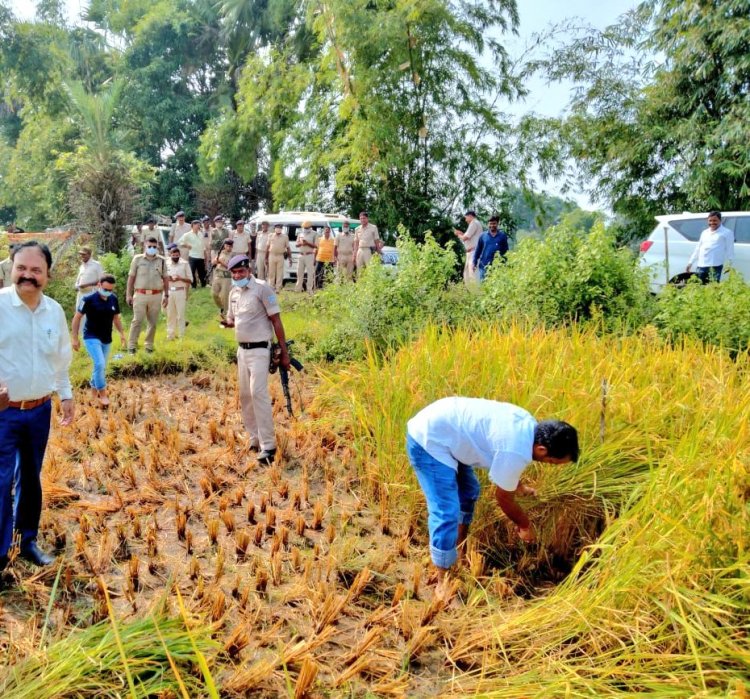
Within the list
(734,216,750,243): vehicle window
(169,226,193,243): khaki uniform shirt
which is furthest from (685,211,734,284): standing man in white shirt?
(169,226,193,243): khaki uniform shirt

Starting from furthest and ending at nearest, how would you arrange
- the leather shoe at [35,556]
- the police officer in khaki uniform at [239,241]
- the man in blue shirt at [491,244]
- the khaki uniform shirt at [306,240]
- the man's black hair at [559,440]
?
the khaki uniform shirt at [306,240] < the police officer in khaki uniform at [239,241] < the man in blue shirt at [491,244] < the leather shoe at [35,556] < the man's black hair at [559,440]

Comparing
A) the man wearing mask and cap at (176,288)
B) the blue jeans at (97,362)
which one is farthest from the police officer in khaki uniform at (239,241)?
the blue jeans at (97,362)

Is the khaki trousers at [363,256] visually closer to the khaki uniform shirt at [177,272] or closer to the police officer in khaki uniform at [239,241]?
the police officer in khaki uniform at [239,241]

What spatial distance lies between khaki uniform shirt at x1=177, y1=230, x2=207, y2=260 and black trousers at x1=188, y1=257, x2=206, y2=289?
0.12 meters

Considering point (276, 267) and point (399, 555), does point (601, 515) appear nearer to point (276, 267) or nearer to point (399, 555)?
point (399, 555)

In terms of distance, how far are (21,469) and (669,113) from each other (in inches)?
638

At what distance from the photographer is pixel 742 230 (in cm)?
1090

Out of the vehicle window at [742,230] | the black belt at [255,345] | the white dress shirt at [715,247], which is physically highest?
the vehicle window at [742,230]

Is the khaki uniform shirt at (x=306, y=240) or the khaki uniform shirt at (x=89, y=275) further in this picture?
the khaki uniform shirt at (x=306, y=240)

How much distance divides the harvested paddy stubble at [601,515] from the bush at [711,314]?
911mm

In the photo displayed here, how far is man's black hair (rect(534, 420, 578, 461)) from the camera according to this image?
3.41 meters

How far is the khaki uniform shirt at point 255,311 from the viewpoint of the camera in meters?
6.07

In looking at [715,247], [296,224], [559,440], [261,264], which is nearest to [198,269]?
[261,264]

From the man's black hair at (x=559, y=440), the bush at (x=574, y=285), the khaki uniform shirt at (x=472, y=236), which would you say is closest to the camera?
the man's black hair at (x=559, y=440)
